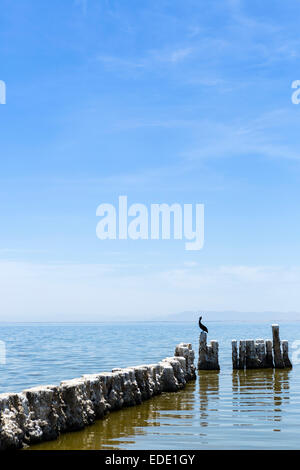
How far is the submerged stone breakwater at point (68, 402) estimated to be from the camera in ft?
35.4

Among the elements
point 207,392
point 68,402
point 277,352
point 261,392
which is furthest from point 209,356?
point 68,402

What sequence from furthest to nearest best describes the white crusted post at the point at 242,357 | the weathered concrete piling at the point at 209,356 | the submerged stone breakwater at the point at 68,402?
the white crusted post at the point at 242,357 → the weathered concrete piling at the point at 209,356 → the submerged stone breakwater at the point at 68,402

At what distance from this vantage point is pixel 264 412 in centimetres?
1455

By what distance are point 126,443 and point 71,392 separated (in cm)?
180

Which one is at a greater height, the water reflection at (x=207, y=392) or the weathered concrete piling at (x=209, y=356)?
the weathered concrete piling at (x=209, y=356)

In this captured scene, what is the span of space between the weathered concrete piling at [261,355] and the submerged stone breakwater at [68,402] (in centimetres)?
797

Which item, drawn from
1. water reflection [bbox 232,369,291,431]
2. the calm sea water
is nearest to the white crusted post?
water reflection [bbox 232,369,291,431]

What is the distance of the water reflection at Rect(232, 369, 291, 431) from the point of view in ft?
48.4

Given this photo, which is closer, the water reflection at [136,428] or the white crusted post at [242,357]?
the water reflection at [136,428]

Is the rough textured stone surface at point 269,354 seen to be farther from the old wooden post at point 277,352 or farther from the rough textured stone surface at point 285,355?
the rough textured stone surface at point 285,355

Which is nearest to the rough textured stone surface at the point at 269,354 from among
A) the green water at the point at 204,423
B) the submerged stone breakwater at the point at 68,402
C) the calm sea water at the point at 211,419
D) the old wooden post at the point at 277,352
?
the old wooden post at the point at 277,352
